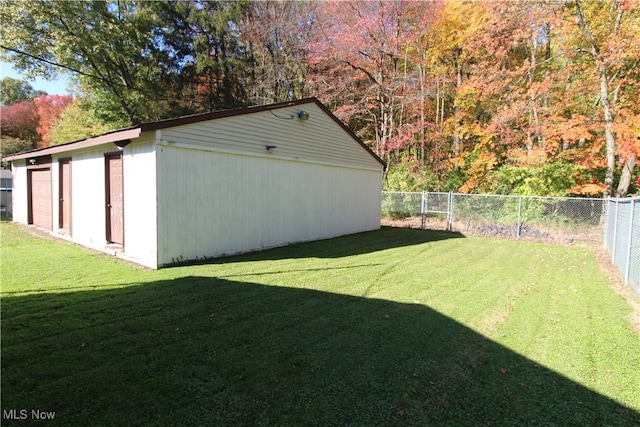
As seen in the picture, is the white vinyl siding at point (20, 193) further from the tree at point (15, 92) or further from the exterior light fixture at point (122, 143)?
the tree at point (15, 92)

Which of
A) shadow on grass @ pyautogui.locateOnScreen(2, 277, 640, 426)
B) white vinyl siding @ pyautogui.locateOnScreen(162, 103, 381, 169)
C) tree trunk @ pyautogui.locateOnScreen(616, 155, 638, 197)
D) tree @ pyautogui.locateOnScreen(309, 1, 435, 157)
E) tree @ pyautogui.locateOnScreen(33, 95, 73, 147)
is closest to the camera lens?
shadow on grass @ pyautogui.locateOnScreen(2, 277, 640, 426)

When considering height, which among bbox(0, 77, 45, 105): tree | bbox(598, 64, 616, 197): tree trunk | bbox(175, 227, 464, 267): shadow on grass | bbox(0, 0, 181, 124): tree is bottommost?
bbox(175, 227, 464, 267): shadow on grass

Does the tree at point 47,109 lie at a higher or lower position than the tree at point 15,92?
lower

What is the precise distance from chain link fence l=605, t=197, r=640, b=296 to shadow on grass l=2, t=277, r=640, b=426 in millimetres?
4033

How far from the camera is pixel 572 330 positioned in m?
4.01

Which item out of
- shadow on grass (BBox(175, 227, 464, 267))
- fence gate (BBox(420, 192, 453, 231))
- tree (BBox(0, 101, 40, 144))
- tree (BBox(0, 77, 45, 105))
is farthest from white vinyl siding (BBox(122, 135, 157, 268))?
tree (BBox(0, 101, 40, 144))

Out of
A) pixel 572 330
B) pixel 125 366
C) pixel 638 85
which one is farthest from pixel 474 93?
pixel 125 366

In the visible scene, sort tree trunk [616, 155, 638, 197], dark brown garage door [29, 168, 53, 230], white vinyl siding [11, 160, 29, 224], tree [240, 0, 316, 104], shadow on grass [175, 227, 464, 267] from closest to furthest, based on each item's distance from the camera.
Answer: shadow on grass [175, 227, 464, 267]
dark brown garage door [29, 168, 53, 230]
tree trunk [616, 155, 638, 197]
white vinyl siding [11, 160, 29, 224]
tree [240, 0, 316, 104]

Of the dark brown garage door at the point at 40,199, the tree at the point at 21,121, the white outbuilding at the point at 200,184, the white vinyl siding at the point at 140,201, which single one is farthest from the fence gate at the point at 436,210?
the tree at the point at 21,121

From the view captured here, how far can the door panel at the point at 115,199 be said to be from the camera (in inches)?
287

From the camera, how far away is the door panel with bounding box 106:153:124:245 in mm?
7293

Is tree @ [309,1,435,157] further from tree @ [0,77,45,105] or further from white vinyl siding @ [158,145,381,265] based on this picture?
tree @ [0,77,45,105]

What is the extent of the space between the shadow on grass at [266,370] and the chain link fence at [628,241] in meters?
4.03

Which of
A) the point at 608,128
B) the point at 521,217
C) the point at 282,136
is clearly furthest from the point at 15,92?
the point at 608,128
